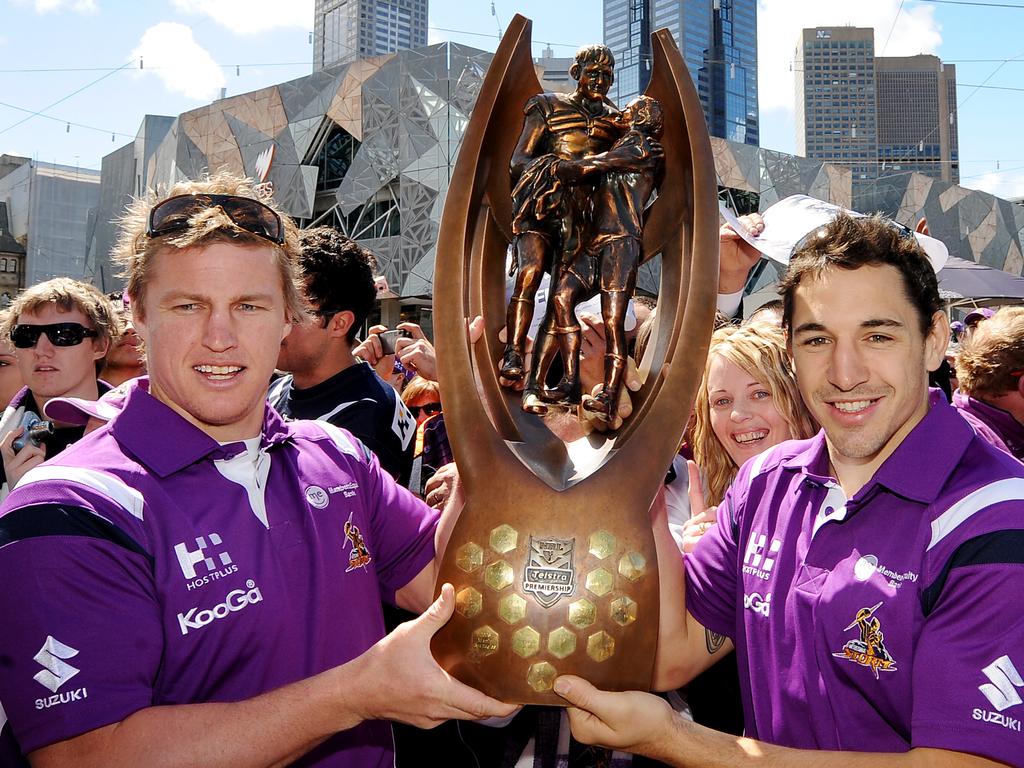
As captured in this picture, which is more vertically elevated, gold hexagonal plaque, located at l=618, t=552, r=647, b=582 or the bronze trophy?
the bronze trophy

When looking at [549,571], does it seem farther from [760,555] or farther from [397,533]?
[397,533]

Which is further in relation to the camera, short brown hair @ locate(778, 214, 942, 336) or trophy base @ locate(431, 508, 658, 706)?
short brown hair @ locate(778, 214, 942, 336)

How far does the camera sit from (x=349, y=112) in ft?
97.6

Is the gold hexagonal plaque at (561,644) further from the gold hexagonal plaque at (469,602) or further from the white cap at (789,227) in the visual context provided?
the white cap at (789,227)

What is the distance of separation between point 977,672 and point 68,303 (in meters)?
4.02

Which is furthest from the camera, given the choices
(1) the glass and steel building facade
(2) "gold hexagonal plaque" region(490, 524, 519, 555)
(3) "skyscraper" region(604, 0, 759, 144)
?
(3) "skyscraper" region(604, 0, 759, 144)

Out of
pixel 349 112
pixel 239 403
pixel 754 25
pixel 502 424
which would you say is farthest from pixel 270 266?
pixel 754 25

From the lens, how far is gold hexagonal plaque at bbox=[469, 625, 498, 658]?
82.0 inches

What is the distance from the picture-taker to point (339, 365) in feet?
13.4

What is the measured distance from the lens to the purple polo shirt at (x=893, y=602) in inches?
71.1

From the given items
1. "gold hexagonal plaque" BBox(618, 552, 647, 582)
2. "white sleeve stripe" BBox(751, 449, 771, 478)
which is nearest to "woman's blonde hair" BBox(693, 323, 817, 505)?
"white sleeve stripe" BBox(751, 449, 771, 478)

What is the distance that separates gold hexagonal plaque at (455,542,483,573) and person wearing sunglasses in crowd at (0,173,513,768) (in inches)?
4.2

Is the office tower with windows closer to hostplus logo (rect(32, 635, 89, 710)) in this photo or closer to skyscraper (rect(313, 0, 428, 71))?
skyscraper (rect(313, 0, 428, 71))

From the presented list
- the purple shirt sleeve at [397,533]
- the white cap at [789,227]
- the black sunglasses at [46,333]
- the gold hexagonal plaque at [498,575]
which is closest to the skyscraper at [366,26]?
the black sunglasses at [46,333]
